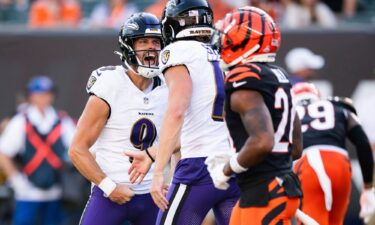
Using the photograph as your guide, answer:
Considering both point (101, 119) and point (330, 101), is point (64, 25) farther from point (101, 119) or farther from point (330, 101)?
point (101, 119)

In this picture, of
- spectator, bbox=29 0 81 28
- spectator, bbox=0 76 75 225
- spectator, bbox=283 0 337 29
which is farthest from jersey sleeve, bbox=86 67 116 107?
spectator, bbox=29 0 81 28

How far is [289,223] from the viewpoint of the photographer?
515cm

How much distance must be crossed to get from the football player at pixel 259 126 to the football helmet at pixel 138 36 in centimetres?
98

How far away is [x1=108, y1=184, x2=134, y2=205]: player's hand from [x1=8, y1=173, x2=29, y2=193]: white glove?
16.7 feet

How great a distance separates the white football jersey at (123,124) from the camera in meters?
6.16

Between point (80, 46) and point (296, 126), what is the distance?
648 centimetres

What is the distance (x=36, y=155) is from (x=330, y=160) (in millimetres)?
4440

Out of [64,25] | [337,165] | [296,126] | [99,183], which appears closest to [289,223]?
[296,126]

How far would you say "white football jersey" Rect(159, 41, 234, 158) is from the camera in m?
5.80

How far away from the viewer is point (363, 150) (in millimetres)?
7367

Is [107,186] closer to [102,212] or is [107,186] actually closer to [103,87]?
[102,212]

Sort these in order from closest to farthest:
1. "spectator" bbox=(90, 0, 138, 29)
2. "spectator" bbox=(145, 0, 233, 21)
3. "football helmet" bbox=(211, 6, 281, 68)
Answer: "football helmet" bbox=(211, 6, 281, 68) → "spectator" bbox=(145, 0, 233, 21) → "spectator" bbox=(90, 0, 138, 29)

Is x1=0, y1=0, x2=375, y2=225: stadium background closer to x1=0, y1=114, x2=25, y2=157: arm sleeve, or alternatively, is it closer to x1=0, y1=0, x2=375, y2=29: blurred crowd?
x1=0, y1=0, x2=375, y2=29: blurred crowd

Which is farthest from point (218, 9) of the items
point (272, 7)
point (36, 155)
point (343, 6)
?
point (36, 155)
